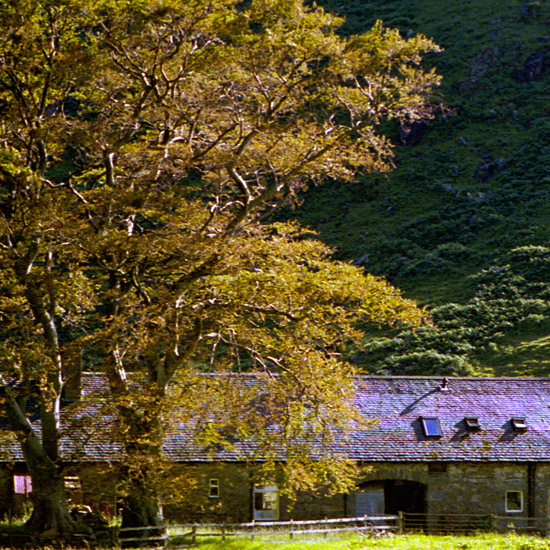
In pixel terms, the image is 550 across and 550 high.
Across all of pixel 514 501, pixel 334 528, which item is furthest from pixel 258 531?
pixel 514 501

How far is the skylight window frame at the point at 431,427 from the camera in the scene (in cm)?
2911

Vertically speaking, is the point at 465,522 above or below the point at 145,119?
below

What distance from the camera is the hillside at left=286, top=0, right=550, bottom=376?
54.8 meters

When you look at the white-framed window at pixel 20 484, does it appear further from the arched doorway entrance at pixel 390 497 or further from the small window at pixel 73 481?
the arched doorway entrance at pixel 390 497

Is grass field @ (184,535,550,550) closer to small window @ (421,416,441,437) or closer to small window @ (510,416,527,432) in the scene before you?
small window @ (421,416,441,437)

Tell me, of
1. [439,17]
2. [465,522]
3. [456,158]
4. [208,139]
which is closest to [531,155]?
[456,158]

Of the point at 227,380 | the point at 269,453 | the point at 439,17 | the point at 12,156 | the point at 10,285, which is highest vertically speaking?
the point at 439,17

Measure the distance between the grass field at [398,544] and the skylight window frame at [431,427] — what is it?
6.71 m

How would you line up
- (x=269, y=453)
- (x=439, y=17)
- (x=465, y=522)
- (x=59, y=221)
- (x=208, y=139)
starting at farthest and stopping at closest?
(x=439, y=17)
(x=465, y=522)
(x=208, y=139)
(x=269, y=453)
(x=59, y=221)

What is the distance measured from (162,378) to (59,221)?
4742mm

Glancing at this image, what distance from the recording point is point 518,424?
98.1ft

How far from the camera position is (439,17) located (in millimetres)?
109000

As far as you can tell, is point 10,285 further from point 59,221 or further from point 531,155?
point 531,155

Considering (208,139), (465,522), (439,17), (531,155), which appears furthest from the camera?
(439,17)
